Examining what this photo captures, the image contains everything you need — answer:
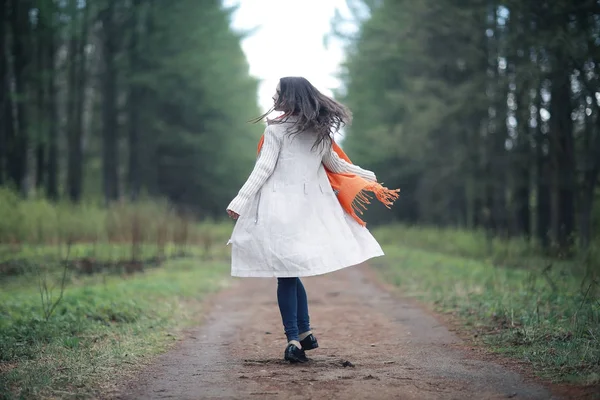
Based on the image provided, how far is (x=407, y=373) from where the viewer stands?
204 inches

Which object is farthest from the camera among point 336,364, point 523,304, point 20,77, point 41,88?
point 41,88

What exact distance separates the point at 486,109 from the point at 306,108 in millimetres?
13796

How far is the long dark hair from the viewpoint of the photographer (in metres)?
5.82

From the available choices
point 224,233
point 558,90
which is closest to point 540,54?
point 558,90

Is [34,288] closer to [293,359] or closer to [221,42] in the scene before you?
[293,359]

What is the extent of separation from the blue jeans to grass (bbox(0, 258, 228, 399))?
125cm

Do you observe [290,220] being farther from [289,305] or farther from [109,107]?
[109,107]

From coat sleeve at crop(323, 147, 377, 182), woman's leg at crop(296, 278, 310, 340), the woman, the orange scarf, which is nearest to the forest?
woman's leg at crop(296, 278, 310, 340)

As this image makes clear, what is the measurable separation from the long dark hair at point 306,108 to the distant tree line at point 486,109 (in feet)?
13.7

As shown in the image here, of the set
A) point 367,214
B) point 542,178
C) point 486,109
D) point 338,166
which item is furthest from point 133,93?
point 338,166

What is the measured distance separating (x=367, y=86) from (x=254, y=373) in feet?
91.1

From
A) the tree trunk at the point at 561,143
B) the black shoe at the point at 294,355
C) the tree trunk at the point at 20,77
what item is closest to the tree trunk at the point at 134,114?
the tree trunk at the point at 20,77

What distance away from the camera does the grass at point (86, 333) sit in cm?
493

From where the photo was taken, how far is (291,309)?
579cm
